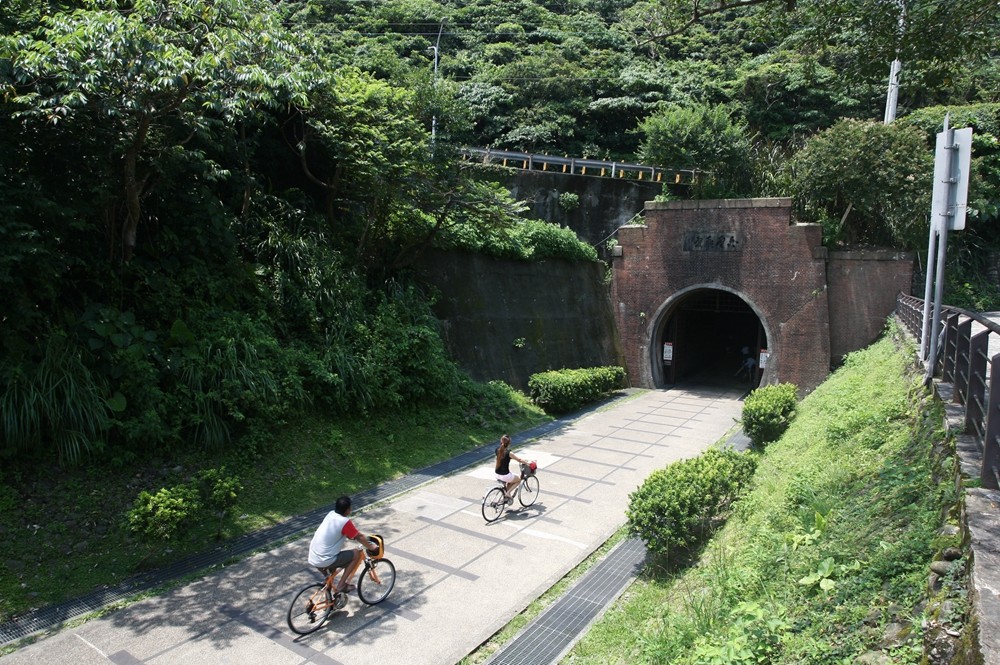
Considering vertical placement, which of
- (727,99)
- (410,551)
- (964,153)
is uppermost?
(727,99)

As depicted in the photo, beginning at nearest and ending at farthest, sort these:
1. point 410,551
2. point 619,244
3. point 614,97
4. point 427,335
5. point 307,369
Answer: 1. point 410,551
2. point 307,369
3. point 427,335
4. point 619,244
5. point 614,97

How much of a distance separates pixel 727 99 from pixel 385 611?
31768mm

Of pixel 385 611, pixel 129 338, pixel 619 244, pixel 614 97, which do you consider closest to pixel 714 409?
pixel 619 244

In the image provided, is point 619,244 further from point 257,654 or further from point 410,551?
point 257,654

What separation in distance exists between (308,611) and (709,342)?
72.4 feet

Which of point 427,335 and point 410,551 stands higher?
point 427,335

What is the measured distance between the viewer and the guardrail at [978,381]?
3529 mm

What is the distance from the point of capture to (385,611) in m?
5.73

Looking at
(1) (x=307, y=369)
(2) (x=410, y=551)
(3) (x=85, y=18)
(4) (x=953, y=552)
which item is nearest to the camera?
(4) (x=953, y=552)

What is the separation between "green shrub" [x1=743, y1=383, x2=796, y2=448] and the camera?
431 inches

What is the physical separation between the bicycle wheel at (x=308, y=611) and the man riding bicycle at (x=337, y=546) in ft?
0.44

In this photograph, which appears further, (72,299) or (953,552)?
(72,299)

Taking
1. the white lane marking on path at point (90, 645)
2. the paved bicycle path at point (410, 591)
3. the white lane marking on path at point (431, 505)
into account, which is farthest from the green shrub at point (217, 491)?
the white lane marking on path at point (431, 505)

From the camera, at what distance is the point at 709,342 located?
982 inches
